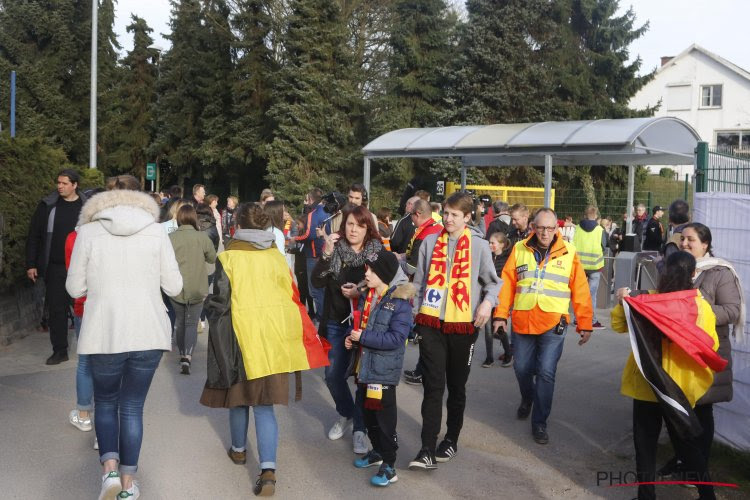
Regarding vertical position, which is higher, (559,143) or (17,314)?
(559,143)

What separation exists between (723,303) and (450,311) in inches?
67.2

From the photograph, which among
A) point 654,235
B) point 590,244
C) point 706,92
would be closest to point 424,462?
point 590,244

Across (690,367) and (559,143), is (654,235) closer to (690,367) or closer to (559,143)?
(559,143)

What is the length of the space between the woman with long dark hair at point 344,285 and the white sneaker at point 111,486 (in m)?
1.66

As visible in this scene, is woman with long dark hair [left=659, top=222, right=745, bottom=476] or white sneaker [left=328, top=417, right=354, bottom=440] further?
white sneaker [left=328, top=417, right=354, bottom=440]

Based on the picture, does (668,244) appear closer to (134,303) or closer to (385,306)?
(385,306)

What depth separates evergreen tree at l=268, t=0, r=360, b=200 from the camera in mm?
37125

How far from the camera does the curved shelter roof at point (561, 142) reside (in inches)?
621

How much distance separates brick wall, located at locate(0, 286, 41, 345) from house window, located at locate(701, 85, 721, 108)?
4531 centimetres

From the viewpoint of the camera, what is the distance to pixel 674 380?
4.62 metres

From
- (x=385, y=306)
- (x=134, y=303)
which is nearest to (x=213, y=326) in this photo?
(x=134, y=303)

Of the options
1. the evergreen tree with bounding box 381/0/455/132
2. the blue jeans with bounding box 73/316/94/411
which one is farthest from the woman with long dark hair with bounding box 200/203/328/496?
the evergreen tree with bounding box 381/0/455/132

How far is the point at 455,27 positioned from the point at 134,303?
35.5 meters

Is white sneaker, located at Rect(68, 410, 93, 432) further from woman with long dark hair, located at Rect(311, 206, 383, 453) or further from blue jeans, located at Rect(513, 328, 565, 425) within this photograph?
blue jeans, located at Rect(513, 328, 565, 425)
